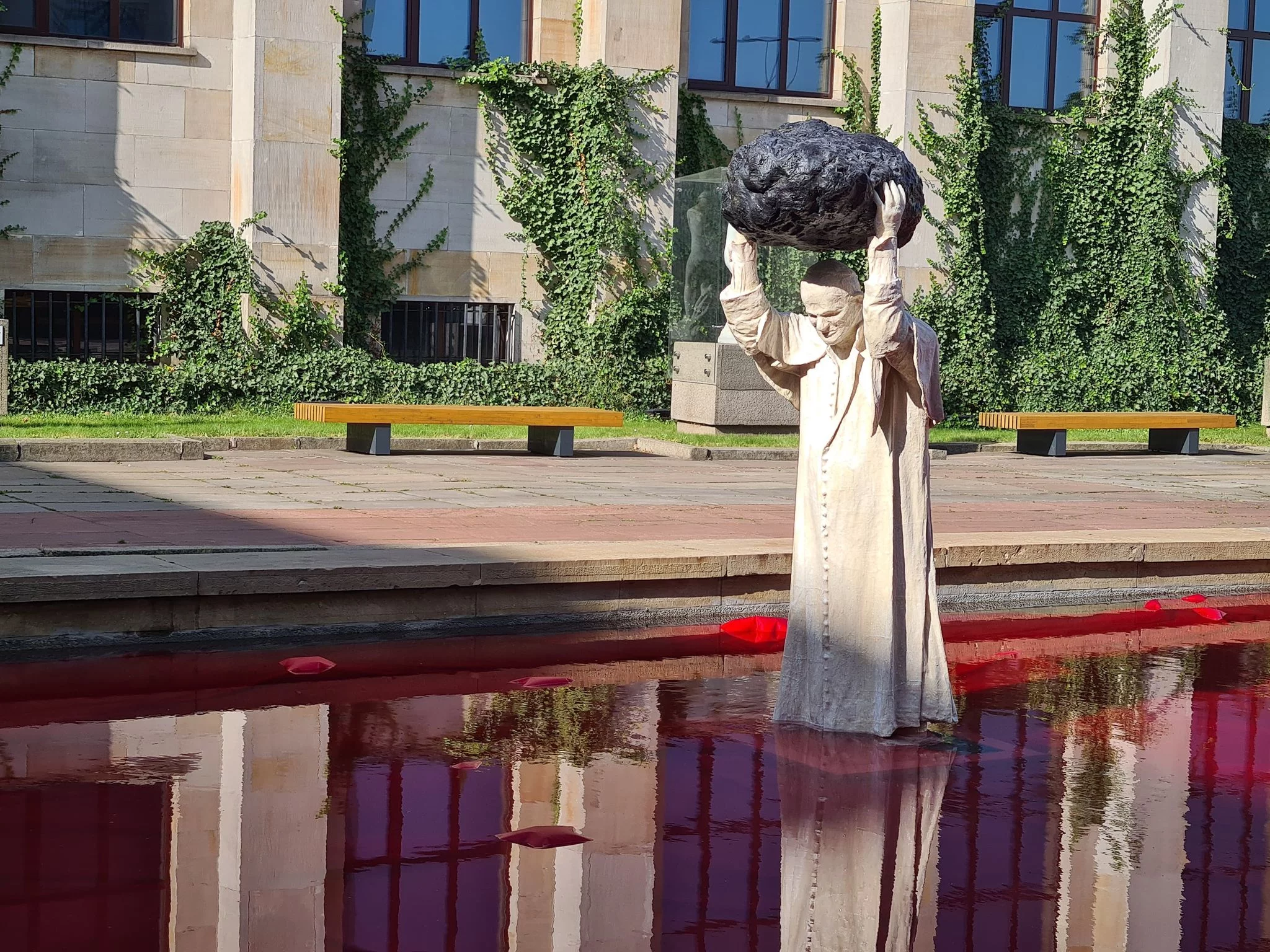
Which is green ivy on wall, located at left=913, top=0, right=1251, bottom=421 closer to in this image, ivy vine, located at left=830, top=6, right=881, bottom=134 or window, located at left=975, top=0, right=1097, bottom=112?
window, located at left=975, top=0, right=1097, bottom=112

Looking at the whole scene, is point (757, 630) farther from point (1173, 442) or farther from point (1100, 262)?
point (1100, 262)

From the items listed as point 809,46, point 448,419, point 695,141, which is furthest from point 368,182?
point 809,46

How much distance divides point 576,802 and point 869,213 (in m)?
2.08

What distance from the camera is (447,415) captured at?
15938 mm

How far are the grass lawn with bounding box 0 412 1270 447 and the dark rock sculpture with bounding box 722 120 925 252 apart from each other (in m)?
10.5

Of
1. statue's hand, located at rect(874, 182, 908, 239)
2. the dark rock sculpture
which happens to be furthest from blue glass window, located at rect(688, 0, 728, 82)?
statue's hand, located at rect(874, 182, 908, 239)

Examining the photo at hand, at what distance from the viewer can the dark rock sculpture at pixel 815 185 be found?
17.6ft

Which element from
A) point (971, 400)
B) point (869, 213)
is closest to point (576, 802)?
point (869, 213)

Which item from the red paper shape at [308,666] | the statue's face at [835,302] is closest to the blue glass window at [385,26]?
the red paper shape at [308,666]

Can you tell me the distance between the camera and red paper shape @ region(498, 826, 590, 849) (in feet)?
15.2

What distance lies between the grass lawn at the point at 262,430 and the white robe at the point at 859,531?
10306 mm

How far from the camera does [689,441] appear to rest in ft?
57.4

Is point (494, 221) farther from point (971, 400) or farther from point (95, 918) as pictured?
point (95, 918)

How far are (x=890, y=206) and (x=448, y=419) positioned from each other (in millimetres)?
10803
